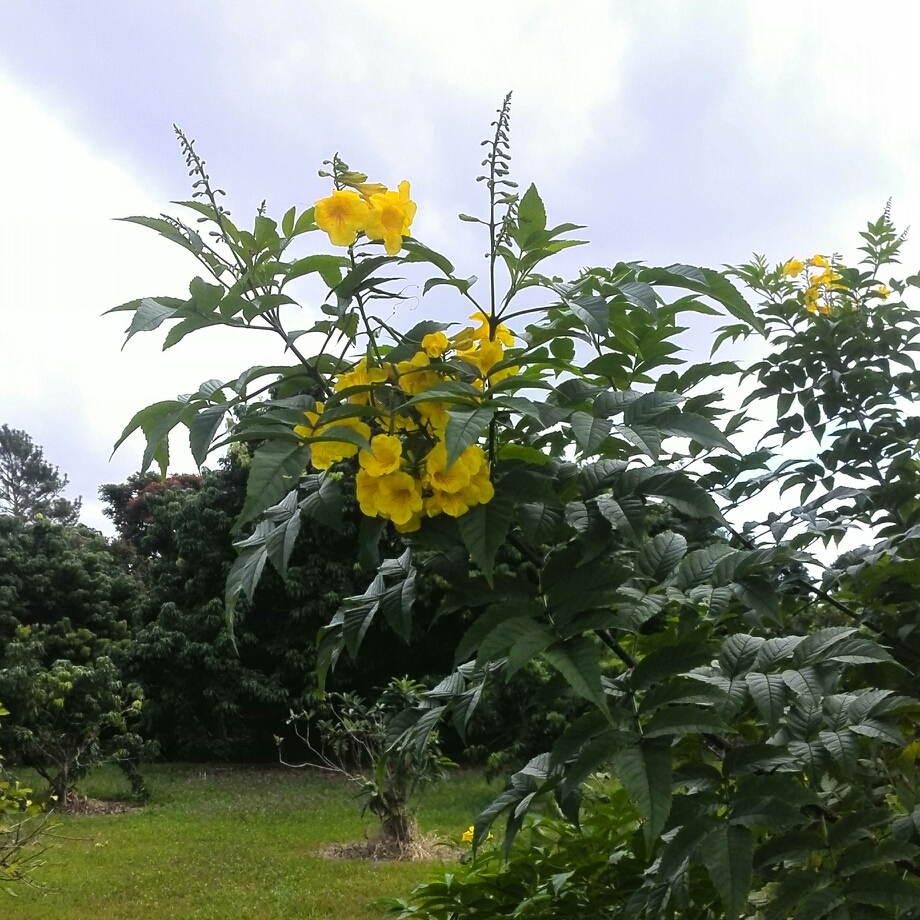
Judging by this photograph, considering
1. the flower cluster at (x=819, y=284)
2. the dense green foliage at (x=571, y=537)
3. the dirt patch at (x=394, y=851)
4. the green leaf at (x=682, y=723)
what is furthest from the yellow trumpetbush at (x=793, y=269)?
the dirt patch at (x=394, y=851)

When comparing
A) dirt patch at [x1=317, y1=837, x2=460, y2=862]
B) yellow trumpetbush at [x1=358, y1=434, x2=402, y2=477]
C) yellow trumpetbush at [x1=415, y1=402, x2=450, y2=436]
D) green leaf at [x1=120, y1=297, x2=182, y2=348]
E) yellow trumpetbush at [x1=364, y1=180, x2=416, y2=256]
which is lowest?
dirt patch at [x1=317, y1=837, x2=460, y2=862]

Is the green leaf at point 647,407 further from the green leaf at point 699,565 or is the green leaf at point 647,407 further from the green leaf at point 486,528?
the green leaf at point 699,565

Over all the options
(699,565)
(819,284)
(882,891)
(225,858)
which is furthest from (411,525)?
(225,858)

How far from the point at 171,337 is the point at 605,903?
0.89 m

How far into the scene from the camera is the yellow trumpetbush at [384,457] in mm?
897

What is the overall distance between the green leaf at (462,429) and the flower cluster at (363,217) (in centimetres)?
26

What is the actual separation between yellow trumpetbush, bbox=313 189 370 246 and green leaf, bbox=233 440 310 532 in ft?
0.89

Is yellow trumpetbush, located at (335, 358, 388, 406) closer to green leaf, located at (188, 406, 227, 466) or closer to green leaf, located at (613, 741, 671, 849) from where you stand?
green leaf, located at (188, 406, 227, 466)

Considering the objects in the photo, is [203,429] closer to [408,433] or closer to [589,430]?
[408,433]

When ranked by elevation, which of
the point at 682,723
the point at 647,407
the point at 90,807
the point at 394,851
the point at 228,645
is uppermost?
the point at 647,407

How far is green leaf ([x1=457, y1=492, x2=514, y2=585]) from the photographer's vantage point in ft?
2.78

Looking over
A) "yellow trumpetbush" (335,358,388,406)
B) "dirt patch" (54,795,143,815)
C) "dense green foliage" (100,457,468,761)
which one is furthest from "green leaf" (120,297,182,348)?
"dense green foliage" (100,457,468,761)

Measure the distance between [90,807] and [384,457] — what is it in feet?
27.4

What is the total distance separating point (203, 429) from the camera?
0.88 metres
